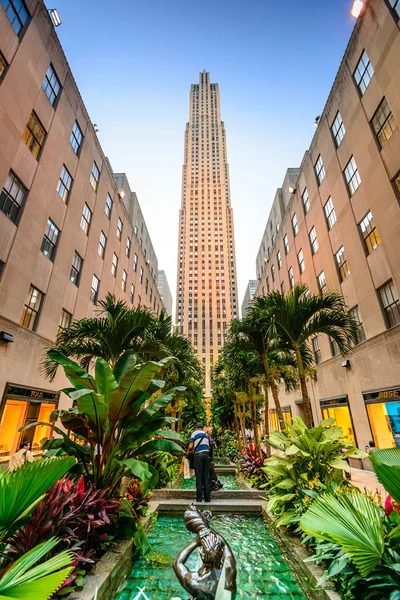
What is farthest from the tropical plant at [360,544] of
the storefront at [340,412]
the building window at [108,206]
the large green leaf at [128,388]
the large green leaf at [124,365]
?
the building window at [108,206]

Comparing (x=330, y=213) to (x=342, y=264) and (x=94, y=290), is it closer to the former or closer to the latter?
(x=342, y=264)

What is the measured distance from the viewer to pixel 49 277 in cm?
1462

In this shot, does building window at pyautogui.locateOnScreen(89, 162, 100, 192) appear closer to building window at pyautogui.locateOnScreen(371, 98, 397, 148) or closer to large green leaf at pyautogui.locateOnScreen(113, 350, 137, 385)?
building window at pyautogui.locateOnScreen(371, 98, 397, 148)

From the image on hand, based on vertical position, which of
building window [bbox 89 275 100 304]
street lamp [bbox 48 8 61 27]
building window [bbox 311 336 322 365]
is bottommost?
building window [bbox 311 336 322 365]

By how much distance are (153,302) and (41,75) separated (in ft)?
89.6

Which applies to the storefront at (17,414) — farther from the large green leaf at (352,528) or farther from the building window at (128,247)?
the building window at (128,247)

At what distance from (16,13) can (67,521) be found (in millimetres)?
18700

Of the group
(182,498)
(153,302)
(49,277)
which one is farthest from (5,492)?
(153,302)

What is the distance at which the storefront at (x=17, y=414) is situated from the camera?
38.1ft

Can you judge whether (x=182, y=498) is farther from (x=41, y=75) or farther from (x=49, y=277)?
(x=41, y=75)

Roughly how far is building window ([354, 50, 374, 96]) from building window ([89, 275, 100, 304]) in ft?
64.3

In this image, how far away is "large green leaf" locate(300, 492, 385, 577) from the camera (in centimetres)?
231

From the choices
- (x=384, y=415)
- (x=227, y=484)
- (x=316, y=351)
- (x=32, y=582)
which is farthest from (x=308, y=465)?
(x=316, y=351)

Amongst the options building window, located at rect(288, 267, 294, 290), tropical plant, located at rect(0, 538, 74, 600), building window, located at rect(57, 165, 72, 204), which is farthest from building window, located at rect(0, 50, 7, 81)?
building window, located at rect(288, 267, 294, 290)
